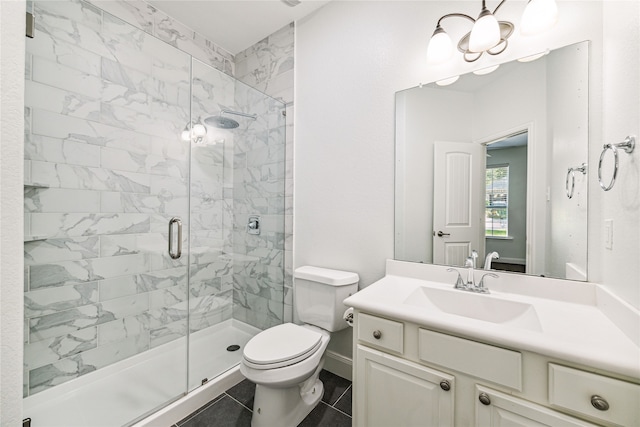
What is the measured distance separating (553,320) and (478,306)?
277 mm

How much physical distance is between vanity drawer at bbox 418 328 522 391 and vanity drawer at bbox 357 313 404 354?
80mm

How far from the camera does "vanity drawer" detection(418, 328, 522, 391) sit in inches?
32.1

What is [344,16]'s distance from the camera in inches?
70.9

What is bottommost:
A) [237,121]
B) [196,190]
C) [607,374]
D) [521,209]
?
[607,374]

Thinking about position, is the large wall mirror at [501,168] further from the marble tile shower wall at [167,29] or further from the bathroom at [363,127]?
the marble tile shower wall at [167,29]

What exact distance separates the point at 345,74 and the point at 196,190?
1.37 m

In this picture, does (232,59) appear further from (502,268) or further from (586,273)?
(586,273)

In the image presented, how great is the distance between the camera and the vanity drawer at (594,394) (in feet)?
A: 2.21

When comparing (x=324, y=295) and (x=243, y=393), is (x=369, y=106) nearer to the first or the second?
(x=324, y=295)

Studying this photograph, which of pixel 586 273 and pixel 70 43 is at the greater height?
pixel 70 43

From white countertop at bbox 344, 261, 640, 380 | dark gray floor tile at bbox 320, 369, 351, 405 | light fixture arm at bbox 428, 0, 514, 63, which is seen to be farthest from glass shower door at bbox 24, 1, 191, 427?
light fixture arm at bbox 428, 0, 514, 63

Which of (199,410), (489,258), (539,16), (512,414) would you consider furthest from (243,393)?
(539,16)

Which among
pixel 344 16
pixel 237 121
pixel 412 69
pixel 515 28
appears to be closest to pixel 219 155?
pixel 237 121

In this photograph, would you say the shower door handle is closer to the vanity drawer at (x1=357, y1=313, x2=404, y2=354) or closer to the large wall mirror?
the vanity drawer at (x1=357, y1=313, x2=404, y2=354)
